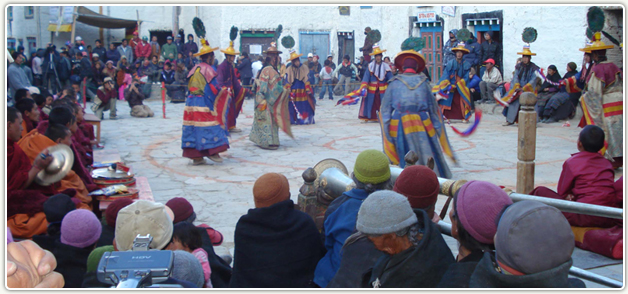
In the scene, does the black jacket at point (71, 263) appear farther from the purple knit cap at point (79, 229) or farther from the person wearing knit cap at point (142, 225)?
the person wearing knit cap at point (142, 225)

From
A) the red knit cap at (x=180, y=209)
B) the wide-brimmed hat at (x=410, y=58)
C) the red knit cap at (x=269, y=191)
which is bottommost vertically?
the red knit cap at (x=180, y=209)

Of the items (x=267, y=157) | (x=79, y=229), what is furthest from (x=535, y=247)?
(x=267, y=157)

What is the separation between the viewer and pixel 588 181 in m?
4.63

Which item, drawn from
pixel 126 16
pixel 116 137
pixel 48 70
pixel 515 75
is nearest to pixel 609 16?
pixel 515 75

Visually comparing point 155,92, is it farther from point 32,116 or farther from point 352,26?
point 32,116

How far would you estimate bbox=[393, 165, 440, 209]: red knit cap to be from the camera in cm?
280

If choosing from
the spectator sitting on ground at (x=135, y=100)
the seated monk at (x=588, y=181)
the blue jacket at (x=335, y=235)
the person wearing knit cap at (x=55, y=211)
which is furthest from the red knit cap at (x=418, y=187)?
the spectator sitting on ground at (x=135, y=100)

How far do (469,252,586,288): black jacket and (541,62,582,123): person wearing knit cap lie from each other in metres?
11.2

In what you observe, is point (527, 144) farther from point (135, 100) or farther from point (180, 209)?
point (135, 100)

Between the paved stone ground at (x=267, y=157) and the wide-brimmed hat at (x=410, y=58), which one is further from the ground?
the wide-brimmed hat at (x=410, y=58)

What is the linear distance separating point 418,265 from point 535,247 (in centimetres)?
55

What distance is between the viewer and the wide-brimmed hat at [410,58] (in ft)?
21.9

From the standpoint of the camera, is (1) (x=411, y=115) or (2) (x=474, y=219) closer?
(2) (x=474, y=219)

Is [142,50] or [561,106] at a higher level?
[142,50]
